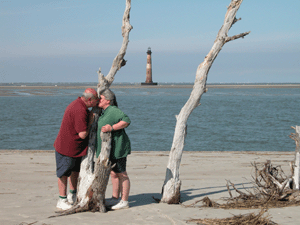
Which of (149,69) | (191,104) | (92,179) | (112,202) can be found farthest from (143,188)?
(149,69)

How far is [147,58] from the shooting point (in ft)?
232

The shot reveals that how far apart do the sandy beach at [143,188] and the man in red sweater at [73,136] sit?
2.16 ft

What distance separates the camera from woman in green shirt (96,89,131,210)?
191 inches

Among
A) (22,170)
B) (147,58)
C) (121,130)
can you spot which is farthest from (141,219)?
(147,58)

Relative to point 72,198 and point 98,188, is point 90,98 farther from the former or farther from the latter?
point 72,198

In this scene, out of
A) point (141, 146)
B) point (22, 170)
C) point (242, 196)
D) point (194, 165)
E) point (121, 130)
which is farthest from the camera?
point (141, 146)

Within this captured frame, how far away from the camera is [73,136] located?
15.9 ft

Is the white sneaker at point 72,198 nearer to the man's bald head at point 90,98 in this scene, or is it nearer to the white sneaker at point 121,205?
the white sneaker at point 121,205

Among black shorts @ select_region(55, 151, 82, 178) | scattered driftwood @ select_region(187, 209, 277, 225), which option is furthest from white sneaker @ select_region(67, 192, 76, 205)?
scattered driftwood @ select_region(187, 209, 277, 225)

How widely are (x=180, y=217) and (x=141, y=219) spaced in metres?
0.56

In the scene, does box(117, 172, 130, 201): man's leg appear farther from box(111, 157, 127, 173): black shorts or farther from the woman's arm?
the woman's arm

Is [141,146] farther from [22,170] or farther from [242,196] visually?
[242,196]

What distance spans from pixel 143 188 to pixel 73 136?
2388 mm

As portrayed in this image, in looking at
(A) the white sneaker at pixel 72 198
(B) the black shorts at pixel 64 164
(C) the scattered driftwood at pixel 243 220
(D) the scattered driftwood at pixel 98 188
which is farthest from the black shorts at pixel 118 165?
(C) the scattered driftwood at pixel 243 220
